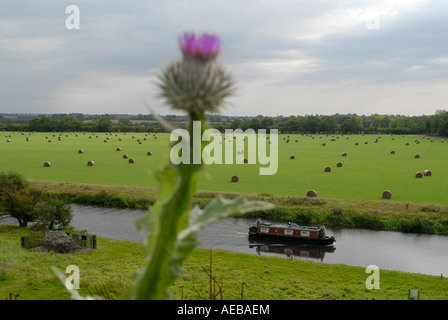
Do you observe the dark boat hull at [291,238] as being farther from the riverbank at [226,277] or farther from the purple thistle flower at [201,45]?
the purple thistle flower at [201,45]

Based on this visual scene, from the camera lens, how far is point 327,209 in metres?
41.8

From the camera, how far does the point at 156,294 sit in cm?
236

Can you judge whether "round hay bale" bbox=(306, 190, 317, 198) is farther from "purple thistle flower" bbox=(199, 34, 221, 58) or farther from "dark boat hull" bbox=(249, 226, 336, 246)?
"purple thistle flower" bbox=(199, 34, 221, 58)

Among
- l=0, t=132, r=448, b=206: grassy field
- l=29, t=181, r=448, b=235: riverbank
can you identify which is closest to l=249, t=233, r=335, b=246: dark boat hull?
l=29, t=181, r=448, b=235: riverbank

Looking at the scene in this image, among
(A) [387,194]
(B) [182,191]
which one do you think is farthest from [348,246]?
(B) [182,191]

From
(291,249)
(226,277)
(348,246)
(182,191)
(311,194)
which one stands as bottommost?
(291,249)

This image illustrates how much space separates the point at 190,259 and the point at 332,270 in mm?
9904

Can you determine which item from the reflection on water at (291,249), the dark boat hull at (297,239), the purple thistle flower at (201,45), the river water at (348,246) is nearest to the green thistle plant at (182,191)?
the purple thistle flower at (201,45)

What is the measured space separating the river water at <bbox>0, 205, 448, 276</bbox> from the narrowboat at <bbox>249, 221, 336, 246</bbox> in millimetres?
547

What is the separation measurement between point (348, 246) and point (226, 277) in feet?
45.6

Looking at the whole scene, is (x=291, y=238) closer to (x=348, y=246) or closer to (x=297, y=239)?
(x=297, y=239)

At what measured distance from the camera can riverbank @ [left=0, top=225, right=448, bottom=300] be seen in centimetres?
2098

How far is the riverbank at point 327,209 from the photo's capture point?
37.8m
